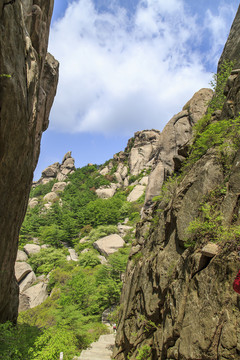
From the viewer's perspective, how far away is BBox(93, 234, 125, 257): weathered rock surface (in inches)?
1203

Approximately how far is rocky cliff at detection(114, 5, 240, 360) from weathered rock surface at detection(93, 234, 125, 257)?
20.9 meters

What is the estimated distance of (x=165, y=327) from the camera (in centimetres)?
589

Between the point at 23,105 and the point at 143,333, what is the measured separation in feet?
29.4

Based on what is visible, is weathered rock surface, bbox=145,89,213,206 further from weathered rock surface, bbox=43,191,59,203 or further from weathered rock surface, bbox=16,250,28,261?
weathered rock surface, bbox=43,191,59,203

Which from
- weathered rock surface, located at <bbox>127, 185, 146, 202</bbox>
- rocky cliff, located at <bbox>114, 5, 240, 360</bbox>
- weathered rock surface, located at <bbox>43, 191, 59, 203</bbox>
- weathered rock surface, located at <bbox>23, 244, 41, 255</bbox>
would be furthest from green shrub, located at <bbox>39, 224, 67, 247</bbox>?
rocky cliff, located at <bbox>114, 5, 240, 360</bbox>

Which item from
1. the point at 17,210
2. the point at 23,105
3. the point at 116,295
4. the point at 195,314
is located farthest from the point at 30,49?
the point at 116,295

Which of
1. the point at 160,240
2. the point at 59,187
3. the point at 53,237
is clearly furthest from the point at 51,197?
the point at 160,240

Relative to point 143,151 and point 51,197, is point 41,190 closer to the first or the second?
point 51,197

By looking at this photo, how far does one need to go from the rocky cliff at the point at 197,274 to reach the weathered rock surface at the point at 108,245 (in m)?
20.9

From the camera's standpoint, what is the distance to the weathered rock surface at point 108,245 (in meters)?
30.6

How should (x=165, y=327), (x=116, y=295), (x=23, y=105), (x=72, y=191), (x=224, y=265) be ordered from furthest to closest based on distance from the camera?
1. (x=72, y=191)
2. (x=116, y=295)
3. (x=23, y=105)
4. (x=165, y=327)
5. (x=224, y=265)

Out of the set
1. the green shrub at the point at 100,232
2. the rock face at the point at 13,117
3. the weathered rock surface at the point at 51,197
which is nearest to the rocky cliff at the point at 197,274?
the rock face at the point at 13,117

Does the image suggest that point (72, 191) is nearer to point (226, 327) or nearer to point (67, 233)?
point (67, 233)

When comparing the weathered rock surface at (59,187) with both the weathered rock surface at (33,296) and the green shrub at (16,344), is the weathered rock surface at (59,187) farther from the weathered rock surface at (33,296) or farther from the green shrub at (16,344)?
the green shrub at (16,344)
